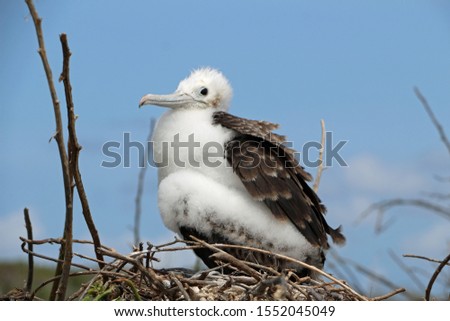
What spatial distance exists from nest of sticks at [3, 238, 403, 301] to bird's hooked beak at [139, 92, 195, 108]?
1.00 m

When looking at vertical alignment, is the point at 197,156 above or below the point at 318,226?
above

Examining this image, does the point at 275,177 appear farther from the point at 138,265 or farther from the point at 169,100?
the point at 138,265

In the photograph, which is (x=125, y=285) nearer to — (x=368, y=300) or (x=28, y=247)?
(x=28, y=247)

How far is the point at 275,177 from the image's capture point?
3.50 meters

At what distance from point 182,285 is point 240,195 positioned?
88 centimetres

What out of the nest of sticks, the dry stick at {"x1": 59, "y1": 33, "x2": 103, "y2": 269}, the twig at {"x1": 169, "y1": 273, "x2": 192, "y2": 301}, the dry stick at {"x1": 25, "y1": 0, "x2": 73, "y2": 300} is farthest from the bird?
the dry stick at {"x1": 25, "y1": 0, "x2": 73, "y2": 300}

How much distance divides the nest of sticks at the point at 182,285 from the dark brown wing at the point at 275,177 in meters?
0.49

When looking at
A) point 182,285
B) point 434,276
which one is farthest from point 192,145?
point 434,276

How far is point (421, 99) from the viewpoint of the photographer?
3.53 meters

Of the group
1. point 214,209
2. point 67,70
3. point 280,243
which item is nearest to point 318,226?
point 280,243

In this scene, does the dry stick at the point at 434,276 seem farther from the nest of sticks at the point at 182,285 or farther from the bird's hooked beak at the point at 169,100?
the bird's hooked beak at the point at 169,100

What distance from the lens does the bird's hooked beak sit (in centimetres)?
380

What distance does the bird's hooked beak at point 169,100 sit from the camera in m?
3.80
